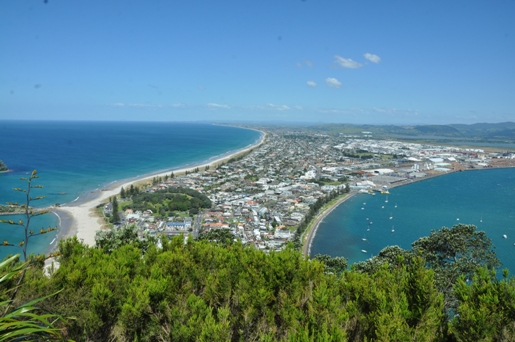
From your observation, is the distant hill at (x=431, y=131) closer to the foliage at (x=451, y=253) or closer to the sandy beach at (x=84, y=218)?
the sandy beach at (x=84, y=218)

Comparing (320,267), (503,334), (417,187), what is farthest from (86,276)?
(417,187)

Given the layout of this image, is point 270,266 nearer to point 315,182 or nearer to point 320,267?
point 320,267

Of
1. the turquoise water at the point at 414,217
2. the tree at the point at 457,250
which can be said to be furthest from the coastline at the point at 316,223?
the tree at the point at 457,250

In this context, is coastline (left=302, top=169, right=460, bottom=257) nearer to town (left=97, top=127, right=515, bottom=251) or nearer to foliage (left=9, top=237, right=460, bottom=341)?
town (left=97, top=127, right=515, bottom=251)

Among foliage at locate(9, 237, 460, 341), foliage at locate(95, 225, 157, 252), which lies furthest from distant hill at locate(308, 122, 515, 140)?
foliage at locate(9, 237, 460, 341)

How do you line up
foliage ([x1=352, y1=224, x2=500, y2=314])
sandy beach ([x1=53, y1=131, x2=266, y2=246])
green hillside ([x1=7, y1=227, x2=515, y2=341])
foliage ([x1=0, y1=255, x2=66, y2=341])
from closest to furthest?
foliage ([x1=0, y1=255, x2=66, y2=341])
green hillside ([x1=7, y1=227, x2=515, y2=341])
foliage ([x1=352, y1=224, x2=500, y2=314])
sandy beach ([x1=53, y1=131, x2=266, y2=246])

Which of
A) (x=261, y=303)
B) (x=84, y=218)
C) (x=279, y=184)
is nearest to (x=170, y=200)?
(x=84, y=218)
